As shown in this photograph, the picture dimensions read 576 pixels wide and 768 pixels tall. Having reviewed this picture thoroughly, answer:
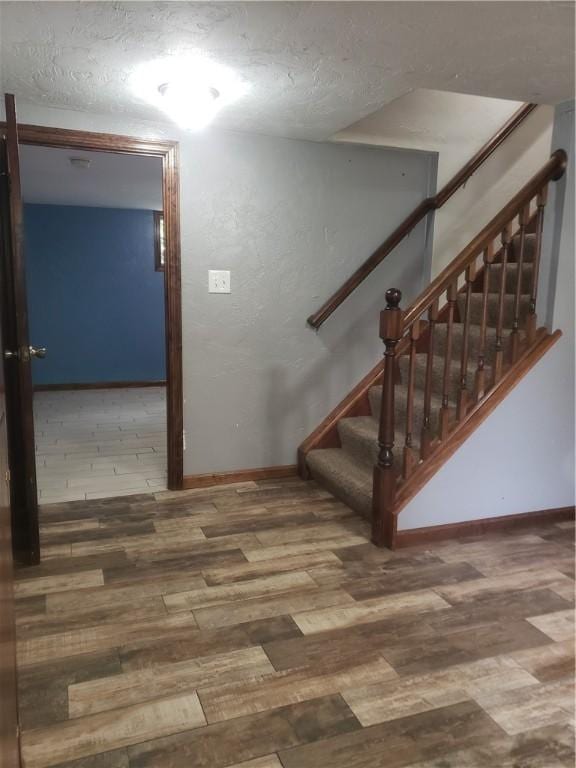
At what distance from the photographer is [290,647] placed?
1783mm

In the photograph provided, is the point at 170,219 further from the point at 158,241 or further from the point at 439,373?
the point at 158,241

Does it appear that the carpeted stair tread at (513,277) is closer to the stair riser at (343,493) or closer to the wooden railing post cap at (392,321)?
the wooden railing post cap at (392,321)

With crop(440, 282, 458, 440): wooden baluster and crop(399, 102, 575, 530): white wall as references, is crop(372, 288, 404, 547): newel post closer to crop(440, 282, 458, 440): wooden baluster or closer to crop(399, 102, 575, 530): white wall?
crop(399, 102, 575, 530): white wall

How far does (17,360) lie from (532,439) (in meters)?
2.32

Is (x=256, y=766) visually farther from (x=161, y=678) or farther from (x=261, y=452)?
(x=261, y=452)

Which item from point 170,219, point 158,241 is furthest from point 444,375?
point 158,241

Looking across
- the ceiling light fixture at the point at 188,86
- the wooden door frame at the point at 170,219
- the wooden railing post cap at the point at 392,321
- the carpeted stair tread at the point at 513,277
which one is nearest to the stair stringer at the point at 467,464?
the carpeted stair tread at the point at 513,277

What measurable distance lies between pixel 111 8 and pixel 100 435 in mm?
3191

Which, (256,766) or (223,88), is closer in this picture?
(256,766)

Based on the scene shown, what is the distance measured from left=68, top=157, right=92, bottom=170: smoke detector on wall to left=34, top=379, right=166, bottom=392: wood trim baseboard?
2.66 meters

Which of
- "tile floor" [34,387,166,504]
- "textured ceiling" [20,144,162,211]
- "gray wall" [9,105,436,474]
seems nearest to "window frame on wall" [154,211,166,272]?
"textured ceiling" [20,144,162,211]

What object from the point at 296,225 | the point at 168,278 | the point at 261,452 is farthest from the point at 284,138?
the point at 261,452

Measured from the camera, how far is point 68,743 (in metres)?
1.40

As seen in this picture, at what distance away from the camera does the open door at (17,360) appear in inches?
83.1
